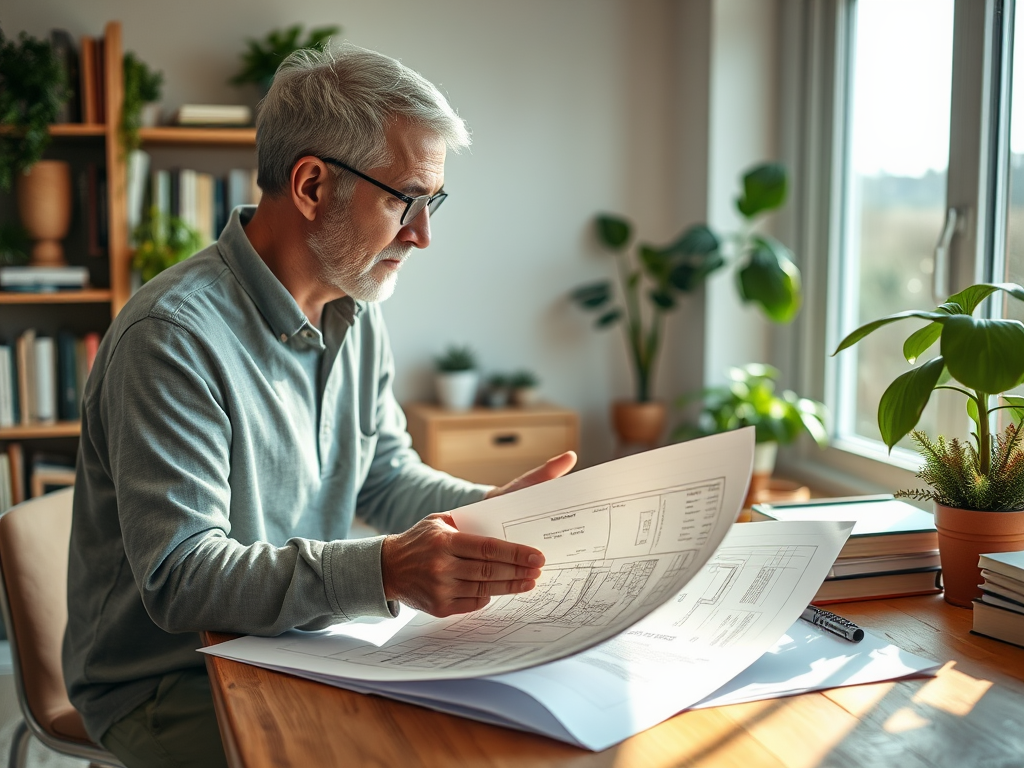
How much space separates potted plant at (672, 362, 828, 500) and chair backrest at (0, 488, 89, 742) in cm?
174

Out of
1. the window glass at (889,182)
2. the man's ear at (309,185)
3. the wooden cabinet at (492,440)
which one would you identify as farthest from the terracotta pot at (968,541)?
the wooden cabinet at (492,440)

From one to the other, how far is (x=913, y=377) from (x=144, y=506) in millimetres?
859

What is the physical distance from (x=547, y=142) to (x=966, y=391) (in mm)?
2383

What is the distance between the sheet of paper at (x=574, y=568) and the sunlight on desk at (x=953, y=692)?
26cm

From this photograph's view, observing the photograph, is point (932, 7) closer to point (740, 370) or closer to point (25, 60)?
point (740, 370)

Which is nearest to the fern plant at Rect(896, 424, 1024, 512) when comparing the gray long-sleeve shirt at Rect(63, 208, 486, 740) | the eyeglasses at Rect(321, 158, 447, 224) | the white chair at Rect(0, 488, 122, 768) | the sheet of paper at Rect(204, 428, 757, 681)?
the sheet of paper at Rect(204, 428, 757, 681)

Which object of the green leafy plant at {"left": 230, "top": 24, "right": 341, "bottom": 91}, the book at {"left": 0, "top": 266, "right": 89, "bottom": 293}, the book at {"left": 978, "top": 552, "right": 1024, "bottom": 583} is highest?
the green leafy plant at {"left": 230, "top": 24, "right": 341, "bottom": 91}

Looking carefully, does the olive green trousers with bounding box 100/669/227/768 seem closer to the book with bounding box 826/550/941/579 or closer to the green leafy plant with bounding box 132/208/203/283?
the book with bounding box 826/550/941/579

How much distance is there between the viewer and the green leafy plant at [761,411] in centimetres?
262

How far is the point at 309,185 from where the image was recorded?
51.1 inches

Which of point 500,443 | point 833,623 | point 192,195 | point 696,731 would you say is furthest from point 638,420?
point 696,731

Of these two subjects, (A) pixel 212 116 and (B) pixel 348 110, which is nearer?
(B) pixel 348 110

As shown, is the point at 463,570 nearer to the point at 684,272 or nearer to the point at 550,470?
the point at 550,470

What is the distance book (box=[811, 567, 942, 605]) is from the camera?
3.57 ft
